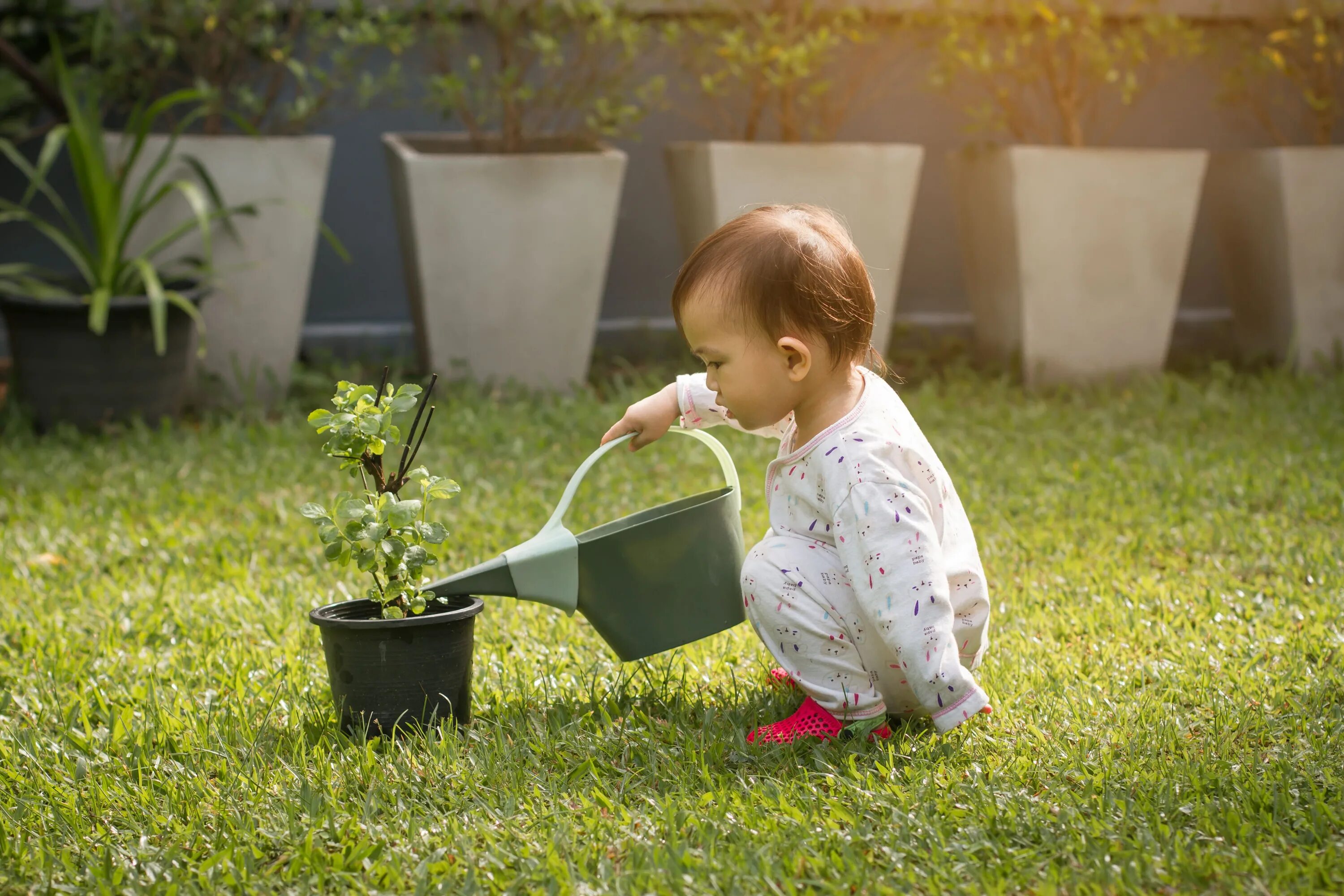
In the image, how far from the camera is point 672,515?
1.66 metres

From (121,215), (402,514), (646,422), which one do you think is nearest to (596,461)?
(646,422)

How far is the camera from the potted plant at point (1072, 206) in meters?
4.47

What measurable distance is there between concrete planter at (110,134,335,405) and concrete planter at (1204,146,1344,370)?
137 inches

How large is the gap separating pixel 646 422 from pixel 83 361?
2483 millimetres

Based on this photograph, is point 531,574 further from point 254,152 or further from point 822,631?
point 254,152

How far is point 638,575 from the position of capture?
5.57 ft

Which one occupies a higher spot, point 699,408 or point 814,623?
point 699,408

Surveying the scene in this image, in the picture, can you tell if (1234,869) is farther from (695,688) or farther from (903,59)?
(903,59)

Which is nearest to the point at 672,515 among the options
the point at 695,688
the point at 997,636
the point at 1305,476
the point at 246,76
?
the point at 695,688

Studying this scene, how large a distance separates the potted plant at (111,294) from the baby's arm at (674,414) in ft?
6.93

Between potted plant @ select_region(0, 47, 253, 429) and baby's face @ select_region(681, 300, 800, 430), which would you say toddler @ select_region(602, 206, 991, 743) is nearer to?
baby's face @ select_region(681, 300, 800, 430)

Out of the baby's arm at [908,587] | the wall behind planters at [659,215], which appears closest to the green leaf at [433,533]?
the baby's arm at [908,587]

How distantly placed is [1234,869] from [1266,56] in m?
4.35

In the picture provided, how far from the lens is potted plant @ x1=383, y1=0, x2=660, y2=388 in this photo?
4195 mm
